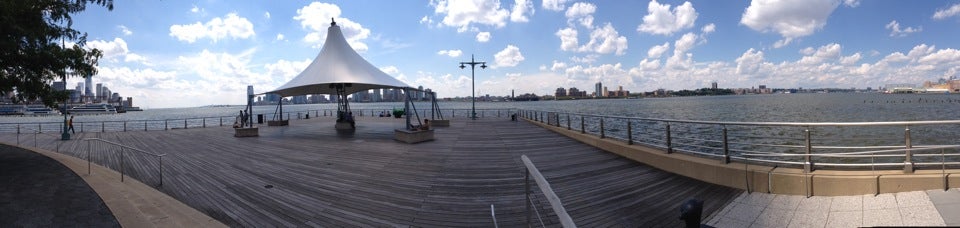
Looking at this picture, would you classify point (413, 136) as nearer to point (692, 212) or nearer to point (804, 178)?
point (804, 178)

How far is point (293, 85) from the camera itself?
18969 millimetres

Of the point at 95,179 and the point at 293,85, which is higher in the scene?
the point at 293,85

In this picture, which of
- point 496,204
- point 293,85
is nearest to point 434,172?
point 496,204

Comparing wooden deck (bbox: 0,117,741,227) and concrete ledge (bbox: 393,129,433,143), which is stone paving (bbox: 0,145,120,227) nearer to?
wooden deck (bbox: 0,117,741,227)

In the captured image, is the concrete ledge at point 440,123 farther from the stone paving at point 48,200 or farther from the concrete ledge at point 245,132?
the stone paving at point 48,200

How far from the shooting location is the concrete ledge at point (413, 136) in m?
12.9

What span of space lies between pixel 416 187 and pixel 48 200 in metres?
5.40

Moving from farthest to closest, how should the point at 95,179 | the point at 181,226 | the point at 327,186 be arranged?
the point at 95,179 → the point at 327,186 → the point at 181,226

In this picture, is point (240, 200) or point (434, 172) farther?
point (434, 172)

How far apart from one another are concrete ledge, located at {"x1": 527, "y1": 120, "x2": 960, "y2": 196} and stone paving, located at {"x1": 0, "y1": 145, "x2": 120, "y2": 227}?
8336mm

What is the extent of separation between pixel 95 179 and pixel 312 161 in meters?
3.79

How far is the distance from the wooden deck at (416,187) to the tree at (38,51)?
2.43 metres

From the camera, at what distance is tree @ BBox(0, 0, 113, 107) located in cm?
789

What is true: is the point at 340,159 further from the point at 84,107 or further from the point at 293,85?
the point at 84,107
